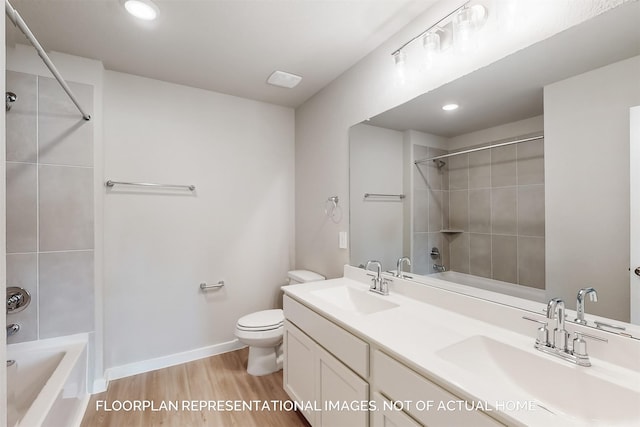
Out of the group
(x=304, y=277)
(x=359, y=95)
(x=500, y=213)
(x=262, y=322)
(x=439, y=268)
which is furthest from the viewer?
Result: (x=304, y=277)

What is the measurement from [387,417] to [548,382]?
54 centimetres

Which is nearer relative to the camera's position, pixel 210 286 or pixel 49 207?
→ pixel 49 207

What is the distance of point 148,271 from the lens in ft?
7.35

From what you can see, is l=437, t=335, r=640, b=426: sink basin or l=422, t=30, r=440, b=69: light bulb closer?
l=437, t=335, r=640, b=426: sink basin

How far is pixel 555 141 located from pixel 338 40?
1326 mm

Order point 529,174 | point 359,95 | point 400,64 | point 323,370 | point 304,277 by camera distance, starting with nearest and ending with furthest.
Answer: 1. point 529,174
2. point 323,370
3. point 400,64
4. point 359,95
5. point 304,277

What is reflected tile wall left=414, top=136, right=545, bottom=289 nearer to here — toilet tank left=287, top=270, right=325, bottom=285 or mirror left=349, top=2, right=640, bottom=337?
mirror left=349, top=2, right=640, bottom=337

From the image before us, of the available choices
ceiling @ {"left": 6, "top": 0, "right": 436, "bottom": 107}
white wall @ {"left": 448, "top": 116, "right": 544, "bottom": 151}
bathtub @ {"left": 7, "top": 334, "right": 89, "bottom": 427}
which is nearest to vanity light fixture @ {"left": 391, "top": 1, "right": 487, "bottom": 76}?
ceiling @ {"left": 6, "top": 0, "right": 436, "bottom": 107}

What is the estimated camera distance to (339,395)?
50.3 inches

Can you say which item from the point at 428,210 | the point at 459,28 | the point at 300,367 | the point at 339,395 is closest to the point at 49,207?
the point at 300,367

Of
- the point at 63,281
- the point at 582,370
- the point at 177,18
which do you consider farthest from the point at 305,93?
the point at 582,370

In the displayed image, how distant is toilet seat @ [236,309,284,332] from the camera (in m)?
Result: 2.11

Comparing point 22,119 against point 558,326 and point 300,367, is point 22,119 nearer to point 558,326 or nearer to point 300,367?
point 300,367

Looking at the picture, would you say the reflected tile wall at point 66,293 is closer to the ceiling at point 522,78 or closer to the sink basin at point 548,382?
the sink basin at point 548,382
